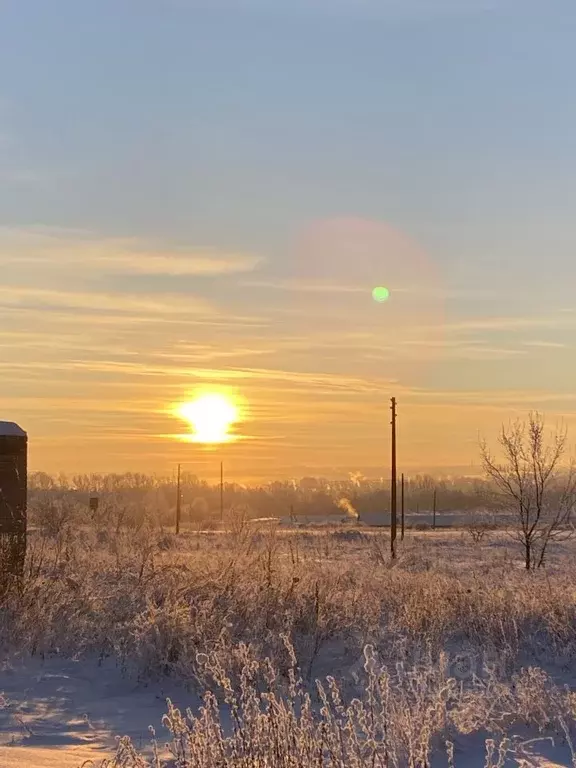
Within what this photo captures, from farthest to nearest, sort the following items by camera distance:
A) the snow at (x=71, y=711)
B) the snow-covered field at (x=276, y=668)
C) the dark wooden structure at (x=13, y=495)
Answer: the dark wooden structure at (x=13, y=495), the snow at (x=71, y=711), the snow-covered field at (x=276, y=668)

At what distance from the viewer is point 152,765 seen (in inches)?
197

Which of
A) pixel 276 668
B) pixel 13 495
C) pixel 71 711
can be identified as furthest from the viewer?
pixel 13 495

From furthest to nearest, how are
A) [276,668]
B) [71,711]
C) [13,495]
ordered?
[13,495] < [276,668] < [71,711]

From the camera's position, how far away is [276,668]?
759 centimetres

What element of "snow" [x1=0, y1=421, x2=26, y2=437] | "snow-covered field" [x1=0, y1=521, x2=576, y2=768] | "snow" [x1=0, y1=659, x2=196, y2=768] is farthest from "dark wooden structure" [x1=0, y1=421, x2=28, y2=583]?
"snow" [x1=0, y1=659, x2=196, y2=768]

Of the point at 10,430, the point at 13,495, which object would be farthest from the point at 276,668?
the point at 10,430

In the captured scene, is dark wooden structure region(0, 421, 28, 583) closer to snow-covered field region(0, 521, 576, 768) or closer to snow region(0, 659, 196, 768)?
snow-covered field region(0, 521, 576, 768)

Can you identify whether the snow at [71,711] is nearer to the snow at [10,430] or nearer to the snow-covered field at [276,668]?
the snow-covered field at [276,668]

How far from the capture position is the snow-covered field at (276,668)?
14.7 ft

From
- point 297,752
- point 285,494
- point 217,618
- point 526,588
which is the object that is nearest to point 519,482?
point 526,588

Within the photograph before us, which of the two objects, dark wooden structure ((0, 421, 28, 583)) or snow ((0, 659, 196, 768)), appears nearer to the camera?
snow ((0, 659, 196, 768))

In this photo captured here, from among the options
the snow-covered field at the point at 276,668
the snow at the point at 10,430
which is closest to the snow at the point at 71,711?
the snow-covered field at the point at 276,668

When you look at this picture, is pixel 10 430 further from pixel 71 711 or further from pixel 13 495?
pixel 71 711

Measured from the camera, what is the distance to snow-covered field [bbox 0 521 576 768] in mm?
4477
